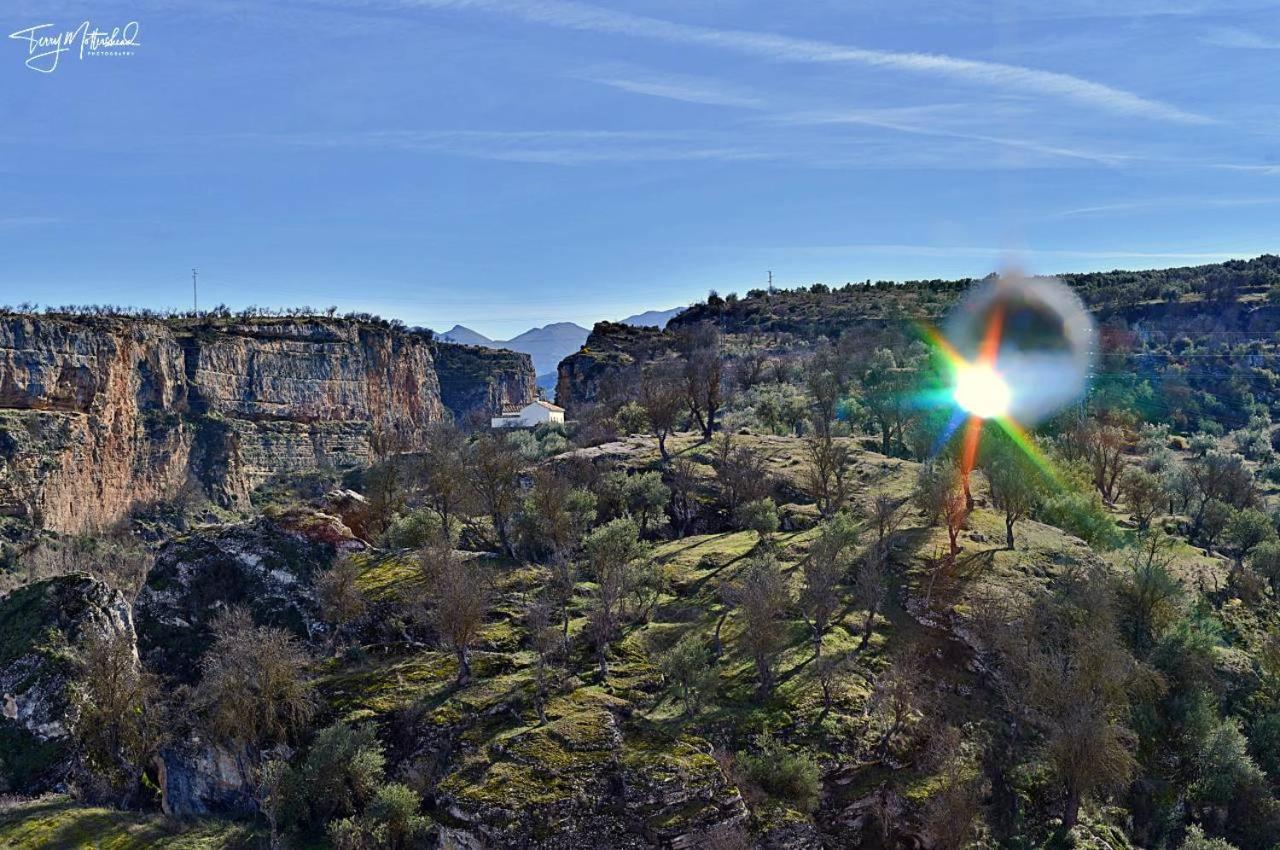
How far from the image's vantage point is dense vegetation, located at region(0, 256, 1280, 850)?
2745 cm

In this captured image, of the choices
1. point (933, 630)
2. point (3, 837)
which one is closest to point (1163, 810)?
point (933, 630)

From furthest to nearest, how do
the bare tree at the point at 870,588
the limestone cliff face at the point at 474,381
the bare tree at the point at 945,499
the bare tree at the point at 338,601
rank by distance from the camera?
the limestone cliff face at the point at 474,381
the bare tree at the point at 945,499
the bare tree at the point at 338,601
the bare tree at the point at 870,588

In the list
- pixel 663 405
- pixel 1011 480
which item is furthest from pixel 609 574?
pixel 663 405

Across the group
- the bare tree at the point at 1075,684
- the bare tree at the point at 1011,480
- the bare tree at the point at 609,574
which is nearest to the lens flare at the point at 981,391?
the bare tree at the point at 1011,480

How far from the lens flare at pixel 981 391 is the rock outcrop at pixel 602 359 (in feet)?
148

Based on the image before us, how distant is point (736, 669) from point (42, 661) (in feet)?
85.6

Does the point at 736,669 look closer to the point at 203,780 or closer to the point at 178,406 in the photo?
the point at 203,780

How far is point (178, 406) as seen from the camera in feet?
383

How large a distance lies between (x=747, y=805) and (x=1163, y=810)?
15.8m

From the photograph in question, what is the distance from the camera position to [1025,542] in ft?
146

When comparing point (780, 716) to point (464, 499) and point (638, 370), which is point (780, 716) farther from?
point (638, 370)

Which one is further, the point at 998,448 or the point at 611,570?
the point at 998,448

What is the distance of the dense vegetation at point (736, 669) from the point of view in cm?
2745

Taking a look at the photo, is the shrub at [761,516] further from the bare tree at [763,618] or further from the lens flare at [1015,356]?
the lens flare at [1015,356]
